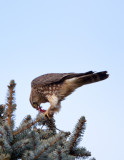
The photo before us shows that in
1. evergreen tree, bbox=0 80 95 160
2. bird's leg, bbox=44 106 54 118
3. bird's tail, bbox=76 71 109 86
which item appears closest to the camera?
evergreen tree, bbox=0 80 95 160

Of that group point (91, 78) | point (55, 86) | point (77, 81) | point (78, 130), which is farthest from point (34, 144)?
point (55, 86)

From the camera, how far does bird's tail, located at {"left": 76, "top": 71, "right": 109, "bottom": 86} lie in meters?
5.83

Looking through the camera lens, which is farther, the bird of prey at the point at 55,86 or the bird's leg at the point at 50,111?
the bird of prey at the point at 55,86

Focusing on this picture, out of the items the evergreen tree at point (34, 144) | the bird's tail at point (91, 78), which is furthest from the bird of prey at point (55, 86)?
the evergreen tree at point (34, 144)

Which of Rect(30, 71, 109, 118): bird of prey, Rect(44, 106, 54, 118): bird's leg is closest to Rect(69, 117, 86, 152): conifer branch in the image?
Rect(44, 106, 54, 118): bird's leg

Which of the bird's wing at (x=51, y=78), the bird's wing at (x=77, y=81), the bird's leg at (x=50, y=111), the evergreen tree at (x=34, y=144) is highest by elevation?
the bird's wing at (x=51, y=78)

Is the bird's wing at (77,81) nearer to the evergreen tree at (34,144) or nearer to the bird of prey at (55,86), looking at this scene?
the bird of prey at (55,86)

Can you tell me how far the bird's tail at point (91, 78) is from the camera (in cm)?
583

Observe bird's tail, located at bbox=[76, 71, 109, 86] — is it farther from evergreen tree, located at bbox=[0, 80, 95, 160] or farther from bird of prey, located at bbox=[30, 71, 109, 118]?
evergreen tree, located at bbox=[0, 80, 95, 160]

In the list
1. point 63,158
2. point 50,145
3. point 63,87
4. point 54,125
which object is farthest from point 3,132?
point 63,87

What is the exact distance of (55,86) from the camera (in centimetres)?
657

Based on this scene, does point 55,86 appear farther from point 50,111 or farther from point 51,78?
point 50,111

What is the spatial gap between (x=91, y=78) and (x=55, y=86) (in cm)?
96

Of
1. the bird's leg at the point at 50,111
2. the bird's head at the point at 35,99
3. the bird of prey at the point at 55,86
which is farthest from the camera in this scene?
the bird's head at the point at 35,99
